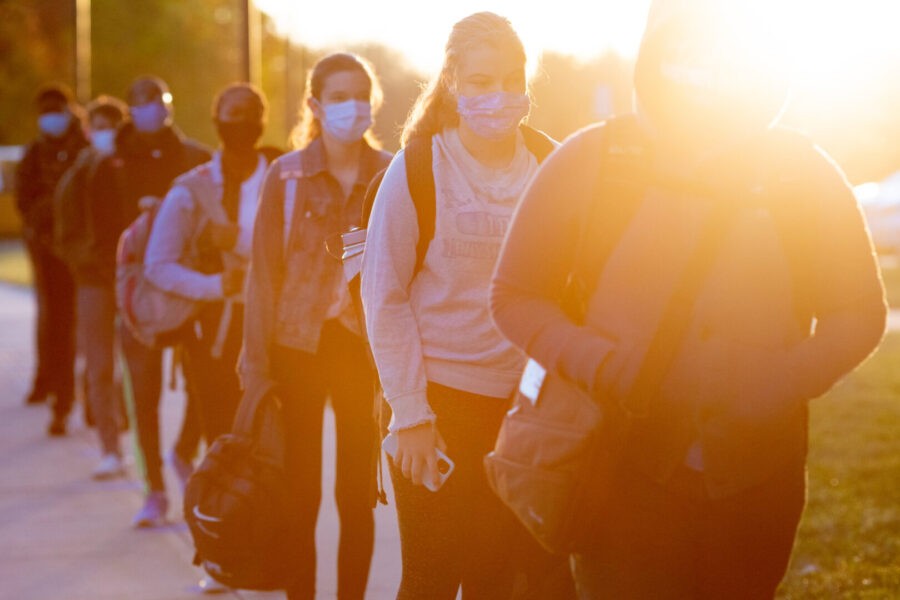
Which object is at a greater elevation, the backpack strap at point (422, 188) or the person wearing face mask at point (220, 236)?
the backpack strap at point (422, 188)

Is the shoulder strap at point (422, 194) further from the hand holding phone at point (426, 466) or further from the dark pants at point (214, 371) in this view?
the dark pants at point (214, 371)

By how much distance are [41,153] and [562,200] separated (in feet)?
25.7

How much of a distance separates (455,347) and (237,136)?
2533mm

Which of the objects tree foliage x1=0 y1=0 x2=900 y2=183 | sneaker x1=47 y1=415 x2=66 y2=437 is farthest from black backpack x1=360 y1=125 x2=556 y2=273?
tree foliage x1=0 y1=0 x2=900 y2=183

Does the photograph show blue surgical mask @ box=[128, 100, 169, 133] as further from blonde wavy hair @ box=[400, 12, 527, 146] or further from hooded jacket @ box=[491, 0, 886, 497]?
hooded jacket @ box=[491, 0, 886, 497]

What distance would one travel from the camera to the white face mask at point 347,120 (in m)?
4.36

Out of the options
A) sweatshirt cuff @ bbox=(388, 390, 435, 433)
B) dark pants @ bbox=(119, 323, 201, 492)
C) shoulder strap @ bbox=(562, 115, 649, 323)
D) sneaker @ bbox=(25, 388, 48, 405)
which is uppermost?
shoulder strap @ bbox=(562, 115, 649, 323)

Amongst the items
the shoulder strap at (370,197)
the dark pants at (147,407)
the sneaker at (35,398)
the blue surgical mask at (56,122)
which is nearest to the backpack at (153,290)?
the dark pants at (147,407)

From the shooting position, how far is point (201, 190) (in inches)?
210

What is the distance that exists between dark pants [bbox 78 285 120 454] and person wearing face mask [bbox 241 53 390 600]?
A: 11.5 feet

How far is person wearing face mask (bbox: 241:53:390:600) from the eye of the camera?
4254 mm

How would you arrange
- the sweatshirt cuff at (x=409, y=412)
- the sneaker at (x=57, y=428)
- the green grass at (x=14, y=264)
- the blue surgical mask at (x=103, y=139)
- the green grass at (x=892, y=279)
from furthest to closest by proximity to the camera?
the green grass at (x=14, y=264), the green grass at (x=892, y=279), the sneaker at (x=57, y=428), the blue surgical mask at (x=103, y=139), the sweatshirt cuff at (x=409, y=412)

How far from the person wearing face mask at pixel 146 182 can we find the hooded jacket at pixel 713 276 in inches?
169

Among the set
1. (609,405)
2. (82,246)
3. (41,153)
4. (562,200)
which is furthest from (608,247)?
(41,153)
